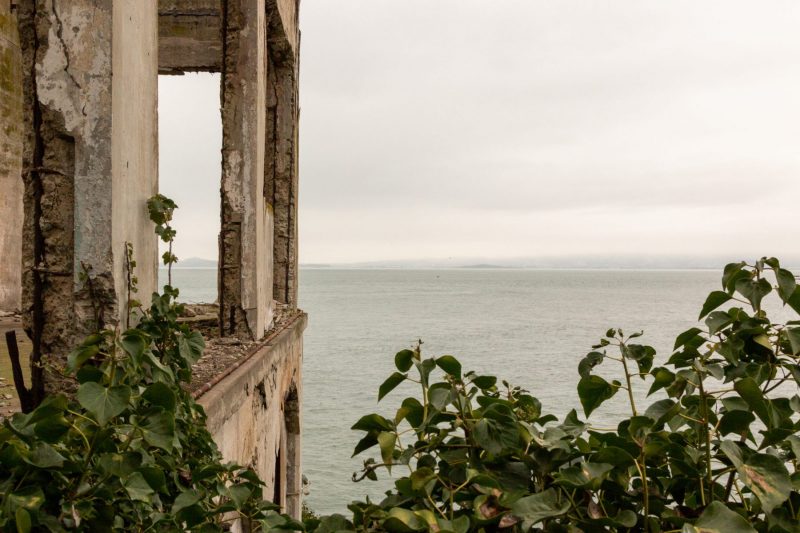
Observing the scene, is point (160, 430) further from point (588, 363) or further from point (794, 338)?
point (794, 338)

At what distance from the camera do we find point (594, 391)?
1733 mm

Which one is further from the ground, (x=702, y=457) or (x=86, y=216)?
(x=86, y=216)

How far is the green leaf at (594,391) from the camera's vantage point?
1720 millimetres

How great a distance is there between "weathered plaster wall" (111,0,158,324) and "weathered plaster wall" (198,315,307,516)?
880 millimetres

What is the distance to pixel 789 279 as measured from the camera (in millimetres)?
1706

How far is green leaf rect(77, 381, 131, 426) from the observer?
180 centimetres

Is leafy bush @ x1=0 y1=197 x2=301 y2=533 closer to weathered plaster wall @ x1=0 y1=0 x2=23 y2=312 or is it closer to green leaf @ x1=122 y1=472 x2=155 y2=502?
green leaf @ x1=122 y1=472 x2=155 y2=502

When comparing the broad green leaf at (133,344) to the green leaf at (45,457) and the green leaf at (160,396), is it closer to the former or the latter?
the green leaf at (160,396)

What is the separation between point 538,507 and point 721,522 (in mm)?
354

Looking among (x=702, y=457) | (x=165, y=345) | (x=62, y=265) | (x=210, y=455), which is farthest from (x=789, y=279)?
(x=62, y=265)

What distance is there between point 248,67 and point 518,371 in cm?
2560

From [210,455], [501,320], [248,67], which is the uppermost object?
[248,67]

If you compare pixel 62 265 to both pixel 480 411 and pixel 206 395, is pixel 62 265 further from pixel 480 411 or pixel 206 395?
pixel 480 411

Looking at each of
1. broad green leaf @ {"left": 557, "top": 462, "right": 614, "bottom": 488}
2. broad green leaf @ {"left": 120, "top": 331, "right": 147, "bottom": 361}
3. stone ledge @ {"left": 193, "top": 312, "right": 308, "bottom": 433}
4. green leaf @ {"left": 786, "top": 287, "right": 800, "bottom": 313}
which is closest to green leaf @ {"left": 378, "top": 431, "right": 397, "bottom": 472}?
broad green leaf @ {"left": 557, "top": 462, "right": 614, "bottom": 488}
